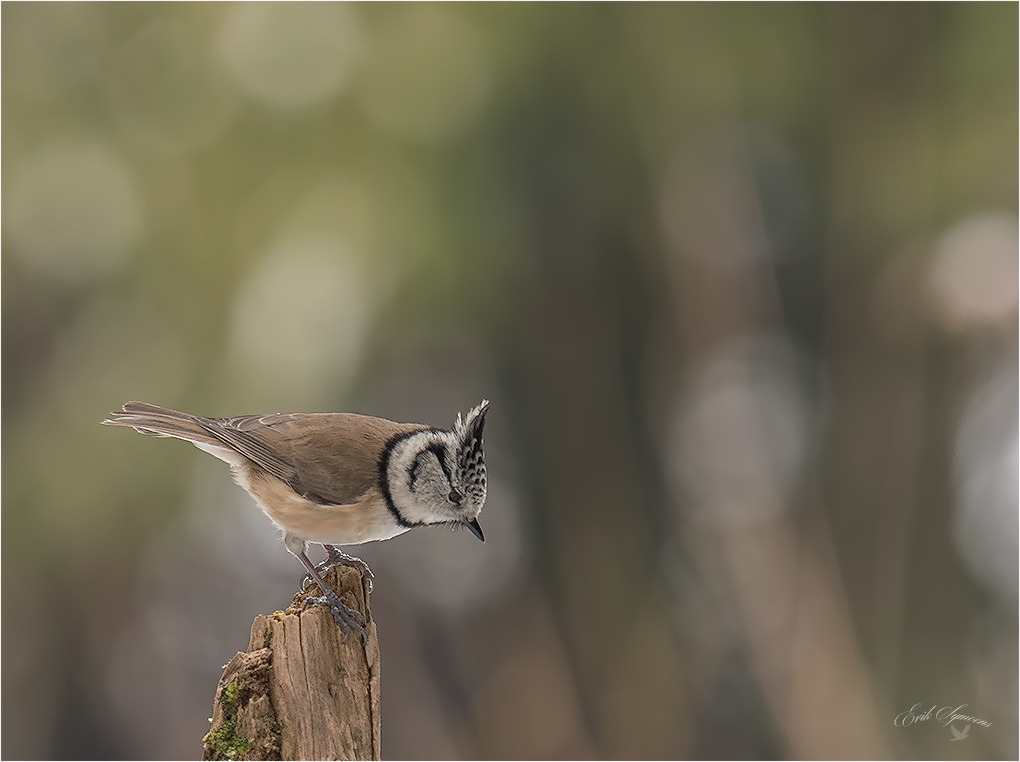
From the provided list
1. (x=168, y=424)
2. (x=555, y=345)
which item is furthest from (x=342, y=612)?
(x=555, y=345)

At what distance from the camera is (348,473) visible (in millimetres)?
3039

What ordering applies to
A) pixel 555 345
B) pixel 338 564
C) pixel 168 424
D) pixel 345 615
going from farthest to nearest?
1. pixel 555 345
2. pixel 168 424
3. pixel 338 564
4. pixel 345 615

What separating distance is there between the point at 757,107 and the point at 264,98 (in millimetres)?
3492

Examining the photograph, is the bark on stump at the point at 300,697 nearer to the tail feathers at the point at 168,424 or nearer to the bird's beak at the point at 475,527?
the bird's beak at the point at 475,527

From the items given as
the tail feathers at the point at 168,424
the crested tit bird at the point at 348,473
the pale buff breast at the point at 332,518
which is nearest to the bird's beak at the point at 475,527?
the crested tit bird at the point at 348,473

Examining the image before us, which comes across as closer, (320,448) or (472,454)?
(472,454)

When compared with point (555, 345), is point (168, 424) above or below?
Result: below

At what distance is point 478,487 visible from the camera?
9.95 feet

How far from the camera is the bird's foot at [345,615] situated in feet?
8.46

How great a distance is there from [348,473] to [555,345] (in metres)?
4.32

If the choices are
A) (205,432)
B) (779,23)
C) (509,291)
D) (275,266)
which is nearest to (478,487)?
(205,432)

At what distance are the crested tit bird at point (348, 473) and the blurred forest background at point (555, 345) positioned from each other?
2.76 m

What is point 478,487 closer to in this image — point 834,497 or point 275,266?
point 275,266

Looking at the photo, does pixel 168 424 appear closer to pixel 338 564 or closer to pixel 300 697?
pixel 338 564
